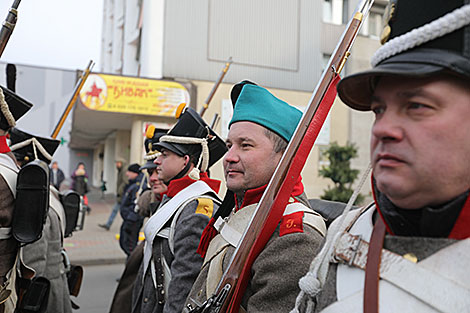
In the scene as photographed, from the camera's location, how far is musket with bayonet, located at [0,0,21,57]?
8.20 feet

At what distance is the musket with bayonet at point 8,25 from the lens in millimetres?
2498

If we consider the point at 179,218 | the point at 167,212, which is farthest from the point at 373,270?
the point at 167,212

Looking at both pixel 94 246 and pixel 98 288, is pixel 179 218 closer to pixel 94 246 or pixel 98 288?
pixel 98 288

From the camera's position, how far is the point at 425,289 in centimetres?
93

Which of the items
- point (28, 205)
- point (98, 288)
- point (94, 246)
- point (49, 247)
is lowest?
point (94, 246)

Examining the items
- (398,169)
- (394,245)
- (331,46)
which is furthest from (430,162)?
(331,46)

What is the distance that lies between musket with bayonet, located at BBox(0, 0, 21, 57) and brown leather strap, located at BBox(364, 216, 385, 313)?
2.36 m

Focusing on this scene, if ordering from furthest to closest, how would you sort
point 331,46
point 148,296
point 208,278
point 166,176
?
point 331,46 < point 166,176 < point 148,296 < point 208,278

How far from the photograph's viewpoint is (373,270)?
40.0 inches

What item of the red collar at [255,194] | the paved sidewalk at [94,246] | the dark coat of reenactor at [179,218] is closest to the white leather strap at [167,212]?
the dark coat of reenactor at [179,218]

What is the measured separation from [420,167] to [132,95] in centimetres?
1299

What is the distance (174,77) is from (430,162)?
13.8 m

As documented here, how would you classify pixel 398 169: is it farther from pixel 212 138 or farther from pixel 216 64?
pixel 216 64

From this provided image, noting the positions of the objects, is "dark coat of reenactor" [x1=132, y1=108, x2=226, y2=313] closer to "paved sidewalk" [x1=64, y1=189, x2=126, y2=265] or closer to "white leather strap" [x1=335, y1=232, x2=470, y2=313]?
"white leather strap" [x1=335, y1=232, x2=470, y2=313]
